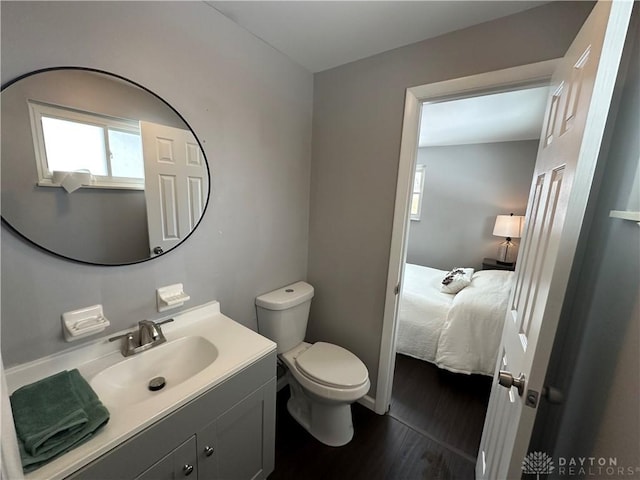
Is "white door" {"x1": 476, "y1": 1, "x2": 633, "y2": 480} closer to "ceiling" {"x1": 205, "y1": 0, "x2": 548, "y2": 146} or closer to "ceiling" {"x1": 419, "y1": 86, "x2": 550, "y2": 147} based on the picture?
"ceiling" {"x1": 205, "y1": 0, "x2": 548, "y2": 146}

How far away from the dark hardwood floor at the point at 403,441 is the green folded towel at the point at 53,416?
103 cm

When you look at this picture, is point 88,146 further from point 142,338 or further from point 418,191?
point 418,191

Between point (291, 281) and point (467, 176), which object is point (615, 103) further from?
point (467, 176)

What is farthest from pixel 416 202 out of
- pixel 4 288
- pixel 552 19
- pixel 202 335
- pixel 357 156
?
pixel 4 288

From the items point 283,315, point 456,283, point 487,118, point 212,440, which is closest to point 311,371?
point 283,315

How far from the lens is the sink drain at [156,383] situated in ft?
3.35

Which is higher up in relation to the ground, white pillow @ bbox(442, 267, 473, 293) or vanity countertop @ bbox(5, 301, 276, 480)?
vanity countertop @ bbox(5, 301, 276, 480)

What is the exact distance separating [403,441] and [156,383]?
1422 millimetres

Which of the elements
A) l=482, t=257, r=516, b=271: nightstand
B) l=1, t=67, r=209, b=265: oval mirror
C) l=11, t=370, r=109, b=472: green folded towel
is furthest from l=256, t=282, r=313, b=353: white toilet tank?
l=482, t=257, r=516, b=271: nightstand

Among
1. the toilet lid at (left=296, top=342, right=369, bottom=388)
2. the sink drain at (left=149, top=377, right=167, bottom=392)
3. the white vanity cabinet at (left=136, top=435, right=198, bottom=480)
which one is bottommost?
the toilet lid at (left=296, top=342, right=369, bottom=388)

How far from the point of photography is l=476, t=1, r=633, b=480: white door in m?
0.54

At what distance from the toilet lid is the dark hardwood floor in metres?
0.45

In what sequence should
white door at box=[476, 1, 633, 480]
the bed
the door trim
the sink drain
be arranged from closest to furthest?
white door at box=[476, 1, 633, 480] → the sink drain → the door trim → the bed

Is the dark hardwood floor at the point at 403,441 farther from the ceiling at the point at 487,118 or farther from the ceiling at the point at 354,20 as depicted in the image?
the ceiling at the point at 354,20
